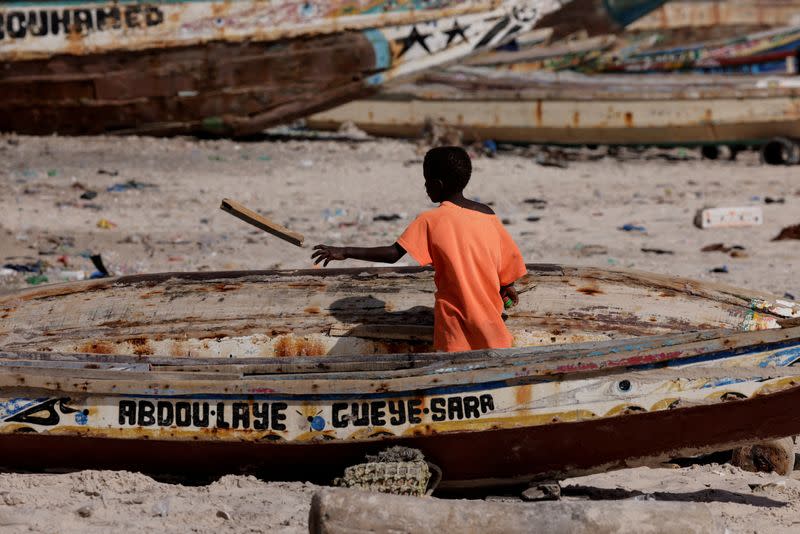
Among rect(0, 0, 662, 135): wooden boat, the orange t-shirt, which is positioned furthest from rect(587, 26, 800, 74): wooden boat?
the orange t-shirt

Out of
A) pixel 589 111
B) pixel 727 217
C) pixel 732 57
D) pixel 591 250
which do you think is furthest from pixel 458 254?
pixel 732 57

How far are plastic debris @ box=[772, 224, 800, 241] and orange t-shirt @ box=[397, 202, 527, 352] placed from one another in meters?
5.67

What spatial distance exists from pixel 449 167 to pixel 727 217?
6376 millimetres

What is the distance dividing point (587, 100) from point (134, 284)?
1073 cm

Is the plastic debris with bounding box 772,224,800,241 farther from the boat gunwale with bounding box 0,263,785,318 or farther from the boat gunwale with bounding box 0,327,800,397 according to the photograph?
the boat gunwale with bounding box 0,327,800,397

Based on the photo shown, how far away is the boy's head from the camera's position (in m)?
4.44

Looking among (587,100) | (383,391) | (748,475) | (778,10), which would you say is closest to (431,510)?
(383,391)

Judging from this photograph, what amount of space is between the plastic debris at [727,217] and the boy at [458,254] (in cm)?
594

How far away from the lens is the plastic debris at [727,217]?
1017 centimetres

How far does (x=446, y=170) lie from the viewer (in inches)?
175

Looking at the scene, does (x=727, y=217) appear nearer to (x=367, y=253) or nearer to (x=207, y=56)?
(x=367, y=253)

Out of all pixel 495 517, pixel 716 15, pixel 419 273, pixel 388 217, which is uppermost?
pixel 419 273

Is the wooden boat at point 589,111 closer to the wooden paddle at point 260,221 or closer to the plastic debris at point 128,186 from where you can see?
the plastic debris at point 128,186

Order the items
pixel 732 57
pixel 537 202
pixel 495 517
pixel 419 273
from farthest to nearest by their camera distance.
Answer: pixel 732 57 < pixel 537 202 < pixel 419 273 < pixel 495 517
